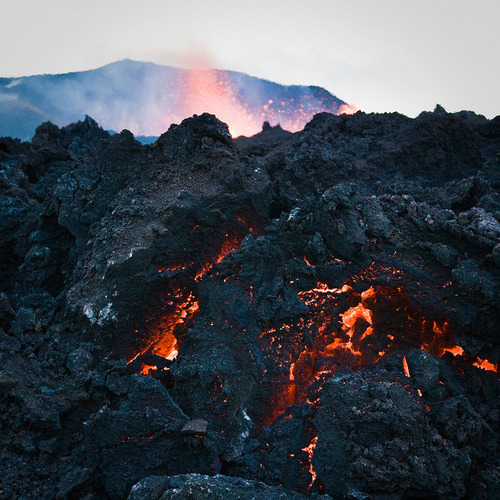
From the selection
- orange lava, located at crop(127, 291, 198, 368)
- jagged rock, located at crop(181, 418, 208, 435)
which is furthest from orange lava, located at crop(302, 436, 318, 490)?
orange lava, located at crop(127, 291, 198, 368)

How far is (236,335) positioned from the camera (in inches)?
185

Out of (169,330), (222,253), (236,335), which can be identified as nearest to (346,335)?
(236,335)

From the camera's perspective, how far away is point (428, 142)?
13.1 m

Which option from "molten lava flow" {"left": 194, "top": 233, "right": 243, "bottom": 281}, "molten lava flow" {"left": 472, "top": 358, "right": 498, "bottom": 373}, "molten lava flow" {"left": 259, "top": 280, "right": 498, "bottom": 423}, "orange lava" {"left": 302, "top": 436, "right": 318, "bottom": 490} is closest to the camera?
"orange lava" {"left": 302, "top": 436, "right": 318, "bottom": 490}

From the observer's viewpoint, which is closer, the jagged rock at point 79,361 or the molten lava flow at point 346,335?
the jagged rock at point 79,361

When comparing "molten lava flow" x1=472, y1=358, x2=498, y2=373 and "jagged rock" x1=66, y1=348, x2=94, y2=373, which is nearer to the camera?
"jagged rock" x1=66, y1=348, x2=94, y2=373

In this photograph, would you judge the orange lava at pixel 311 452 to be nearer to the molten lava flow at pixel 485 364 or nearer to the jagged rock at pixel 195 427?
the jagged rock at pixel 195 427

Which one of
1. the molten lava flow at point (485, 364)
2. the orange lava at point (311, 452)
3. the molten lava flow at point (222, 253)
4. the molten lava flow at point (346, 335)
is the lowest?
the orange lava at point (311, 452)

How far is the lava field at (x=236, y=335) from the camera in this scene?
371cm

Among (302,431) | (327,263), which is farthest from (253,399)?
(327,263)

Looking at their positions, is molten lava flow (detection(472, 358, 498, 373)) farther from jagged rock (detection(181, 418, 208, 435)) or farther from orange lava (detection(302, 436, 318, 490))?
jagged rock (detection(181, 418, 208, 435))

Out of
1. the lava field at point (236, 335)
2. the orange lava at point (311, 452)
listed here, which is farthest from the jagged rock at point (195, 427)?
the orange lava at point (311, 452)

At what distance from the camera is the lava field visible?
371 cm

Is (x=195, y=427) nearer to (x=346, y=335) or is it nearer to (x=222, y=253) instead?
(x=346, y=335)
